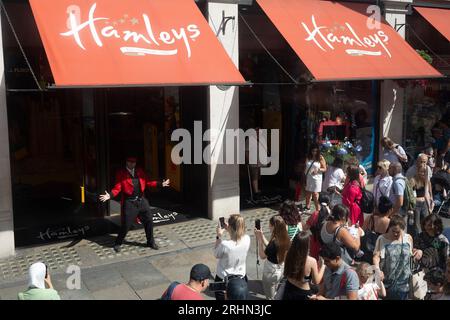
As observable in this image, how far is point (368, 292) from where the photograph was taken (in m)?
5.24

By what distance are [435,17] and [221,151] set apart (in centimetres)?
678

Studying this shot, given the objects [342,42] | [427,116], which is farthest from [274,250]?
[427,116]

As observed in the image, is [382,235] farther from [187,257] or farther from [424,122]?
[424,122]

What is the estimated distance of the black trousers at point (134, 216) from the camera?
8.70m

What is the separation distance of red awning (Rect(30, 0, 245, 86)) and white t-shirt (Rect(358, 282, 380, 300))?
431 centimetres

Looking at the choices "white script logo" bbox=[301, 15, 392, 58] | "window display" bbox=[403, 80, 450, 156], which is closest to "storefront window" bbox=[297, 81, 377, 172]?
"window display" bbox=[403, 80, 450, 156]

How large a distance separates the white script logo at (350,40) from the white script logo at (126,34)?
2.82 m

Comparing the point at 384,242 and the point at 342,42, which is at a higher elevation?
the point at 342,42

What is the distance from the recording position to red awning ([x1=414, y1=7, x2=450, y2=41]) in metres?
12.5

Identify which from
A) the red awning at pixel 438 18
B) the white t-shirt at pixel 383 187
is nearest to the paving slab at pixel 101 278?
the white t-shirt at pixel 383 187

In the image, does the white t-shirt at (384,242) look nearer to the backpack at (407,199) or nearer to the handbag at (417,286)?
the handbag at (417,286)

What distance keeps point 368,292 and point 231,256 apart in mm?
1669

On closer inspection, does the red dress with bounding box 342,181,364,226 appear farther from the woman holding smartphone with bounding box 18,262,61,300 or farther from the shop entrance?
the woman holding smartphone with bounding box 18,262,61,300

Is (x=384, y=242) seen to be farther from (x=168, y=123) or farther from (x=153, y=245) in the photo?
(x=168, y=123)
